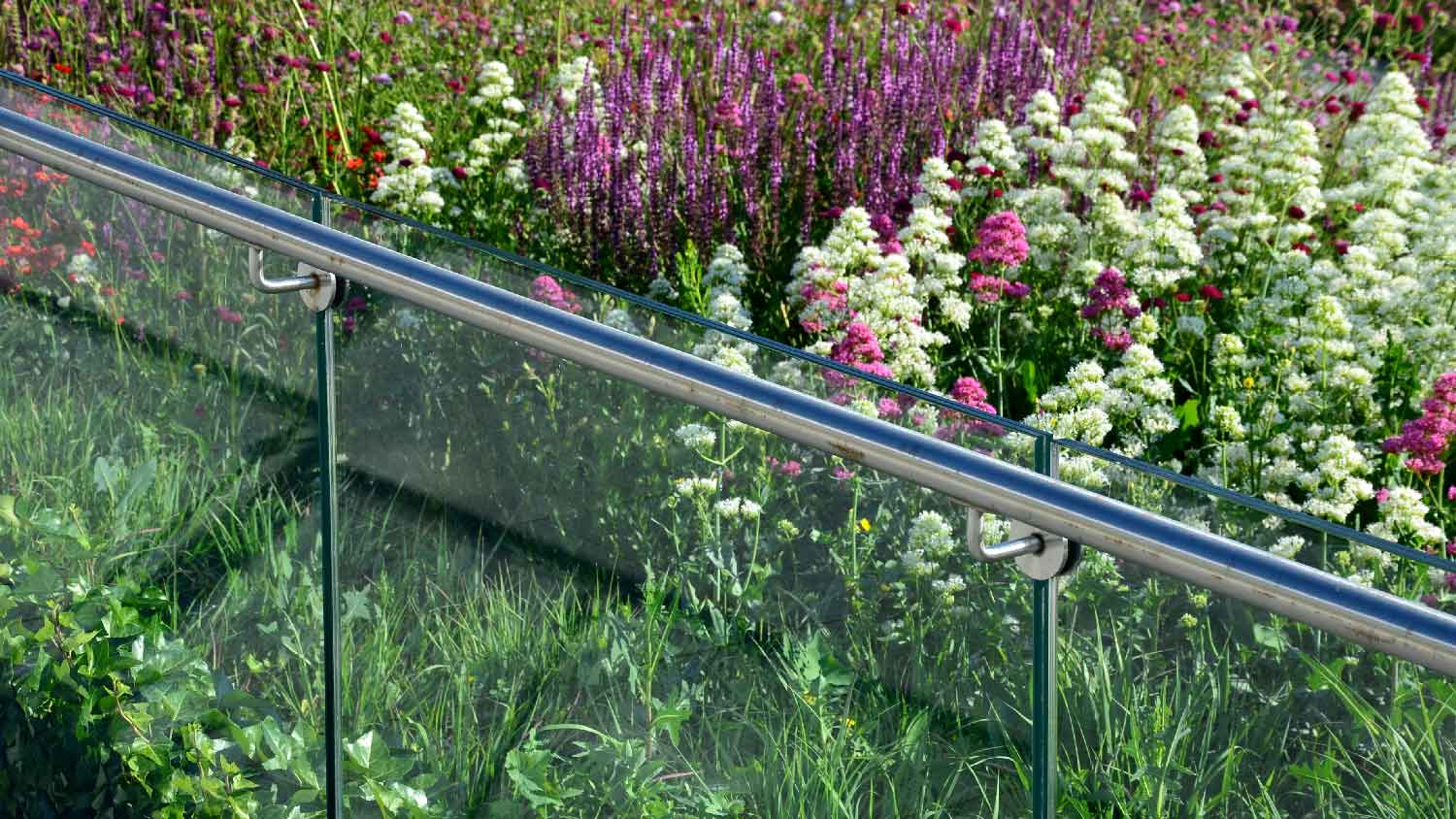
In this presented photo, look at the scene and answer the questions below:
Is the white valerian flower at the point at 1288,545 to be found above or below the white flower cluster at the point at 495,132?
above

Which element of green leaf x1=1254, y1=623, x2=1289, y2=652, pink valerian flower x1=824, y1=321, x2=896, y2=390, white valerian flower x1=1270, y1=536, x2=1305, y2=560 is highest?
white valerian flower x1=1270, y1=536, x2=1305, y2=560

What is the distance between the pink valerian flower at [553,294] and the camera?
8.47 ft

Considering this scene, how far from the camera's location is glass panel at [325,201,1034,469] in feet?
6.95

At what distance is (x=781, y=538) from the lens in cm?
220

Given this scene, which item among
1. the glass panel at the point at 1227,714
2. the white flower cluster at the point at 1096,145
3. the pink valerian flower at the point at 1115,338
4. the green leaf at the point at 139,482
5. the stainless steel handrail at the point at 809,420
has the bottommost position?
the pink valerian flower at the point at 1115,338

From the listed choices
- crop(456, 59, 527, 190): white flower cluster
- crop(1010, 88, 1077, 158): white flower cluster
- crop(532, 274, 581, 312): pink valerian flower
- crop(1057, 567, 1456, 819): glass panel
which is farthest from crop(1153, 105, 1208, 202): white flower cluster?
crop(1057, 567, 1456, 819): glass panel

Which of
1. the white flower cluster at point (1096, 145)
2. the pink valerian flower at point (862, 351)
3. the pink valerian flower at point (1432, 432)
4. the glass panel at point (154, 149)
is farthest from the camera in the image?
the white flower cluster at point (1096, 145)

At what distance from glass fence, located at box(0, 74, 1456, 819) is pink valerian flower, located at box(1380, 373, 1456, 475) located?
2.16 m

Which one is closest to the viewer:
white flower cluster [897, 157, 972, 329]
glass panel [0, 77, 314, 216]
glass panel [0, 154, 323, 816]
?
glass panel [0, 154, 323, 816]

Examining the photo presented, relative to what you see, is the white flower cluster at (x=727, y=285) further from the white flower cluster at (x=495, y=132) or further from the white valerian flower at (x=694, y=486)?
the white valerian flower at (x=694, y=486)

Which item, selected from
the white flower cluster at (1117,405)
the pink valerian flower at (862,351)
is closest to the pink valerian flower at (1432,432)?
the white flower cluster at (1117,405)

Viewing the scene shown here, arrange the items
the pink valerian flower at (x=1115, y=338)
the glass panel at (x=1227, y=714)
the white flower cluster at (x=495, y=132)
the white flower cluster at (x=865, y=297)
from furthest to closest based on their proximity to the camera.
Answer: the white flower cluster at (x=495, y=132)
the pink valerian flower at (x=1115, y=338)
the white flower cluster at (x=865, y=297)
the glass panel at (x=1227, y=714)

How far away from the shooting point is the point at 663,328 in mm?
2461

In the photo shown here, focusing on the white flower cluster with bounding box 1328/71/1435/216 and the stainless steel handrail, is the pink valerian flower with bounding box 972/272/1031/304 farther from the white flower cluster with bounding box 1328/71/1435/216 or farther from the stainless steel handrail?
the stainless steel handrail
